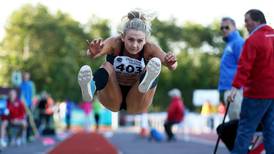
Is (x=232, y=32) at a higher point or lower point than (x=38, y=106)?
higher

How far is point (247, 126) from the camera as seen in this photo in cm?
607

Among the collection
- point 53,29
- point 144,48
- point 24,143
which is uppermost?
point 53,29

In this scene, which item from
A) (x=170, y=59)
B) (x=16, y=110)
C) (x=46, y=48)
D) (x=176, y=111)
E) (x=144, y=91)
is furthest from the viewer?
(x=46, y=48)

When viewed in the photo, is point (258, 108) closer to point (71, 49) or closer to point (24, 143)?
point (24, 143)

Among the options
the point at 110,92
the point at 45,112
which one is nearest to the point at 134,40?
the point at 110,92

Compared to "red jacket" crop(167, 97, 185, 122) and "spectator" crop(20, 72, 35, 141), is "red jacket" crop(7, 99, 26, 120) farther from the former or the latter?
"red jacket" crop(167, 97, 185, 122)

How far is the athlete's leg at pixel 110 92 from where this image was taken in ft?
19.8

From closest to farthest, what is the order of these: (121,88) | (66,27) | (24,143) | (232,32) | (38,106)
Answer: (121,88), (232,32), (24,143), (38,106), (66,27)

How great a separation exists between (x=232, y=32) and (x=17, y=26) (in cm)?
3930

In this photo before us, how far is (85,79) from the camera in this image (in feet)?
18.0

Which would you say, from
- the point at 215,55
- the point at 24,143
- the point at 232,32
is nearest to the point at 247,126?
the point at 232,32

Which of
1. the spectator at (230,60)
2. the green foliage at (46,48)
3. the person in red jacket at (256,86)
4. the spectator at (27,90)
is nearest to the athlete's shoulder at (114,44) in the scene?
the person in red jacket at (256,86)

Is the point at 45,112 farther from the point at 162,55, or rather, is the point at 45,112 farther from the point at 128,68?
the point at 162,55

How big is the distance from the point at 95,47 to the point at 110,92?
86 cm
